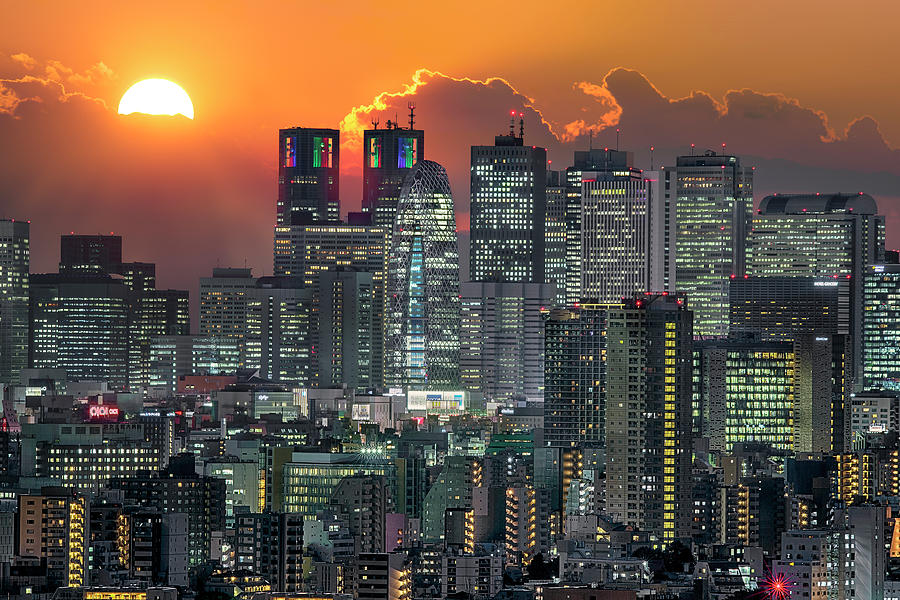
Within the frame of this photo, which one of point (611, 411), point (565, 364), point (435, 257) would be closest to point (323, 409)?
point (435, 257)

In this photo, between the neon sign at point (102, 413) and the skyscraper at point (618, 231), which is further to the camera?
the skyscraper at point (618, 231)

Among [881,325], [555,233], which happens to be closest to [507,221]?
[555,233]

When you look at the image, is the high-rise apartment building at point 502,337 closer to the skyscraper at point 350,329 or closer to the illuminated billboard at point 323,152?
the skyscraper at point 350,329

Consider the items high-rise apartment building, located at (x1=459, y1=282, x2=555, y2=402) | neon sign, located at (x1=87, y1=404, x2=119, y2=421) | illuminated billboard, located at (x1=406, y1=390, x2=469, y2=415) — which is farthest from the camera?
high-rise apartment building, located at (x1=459, y1=282, x2=555, y2=402)

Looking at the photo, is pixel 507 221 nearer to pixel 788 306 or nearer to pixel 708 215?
pixel 708 215

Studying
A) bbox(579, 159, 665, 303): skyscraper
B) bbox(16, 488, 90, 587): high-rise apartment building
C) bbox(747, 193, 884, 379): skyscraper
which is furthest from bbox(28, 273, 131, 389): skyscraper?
bbox(16, 488, 90, 587): high-rise apartment building

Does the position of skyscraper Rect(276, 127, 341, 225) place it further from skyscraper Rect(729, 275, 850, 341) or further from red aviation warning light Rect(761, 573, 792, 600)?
red aviation warning light Rect(761, 573, 792, 600)

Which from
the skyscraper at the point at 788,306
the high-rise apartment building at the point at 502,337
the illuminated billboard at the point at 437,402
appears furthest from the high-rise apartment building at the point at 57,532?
the high-rise apartment building at the point at 502,337
